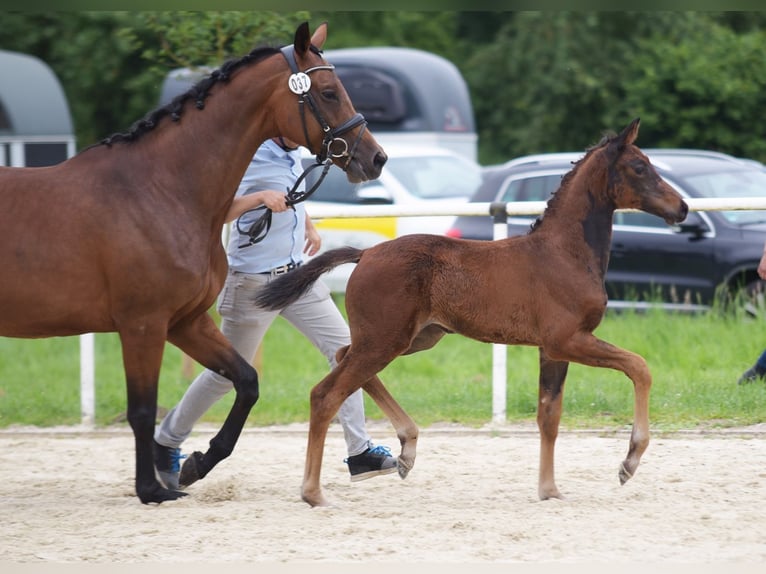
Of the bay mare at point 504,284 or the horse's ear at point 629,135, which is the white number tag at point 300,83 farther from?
the horse's ear at point 629,135

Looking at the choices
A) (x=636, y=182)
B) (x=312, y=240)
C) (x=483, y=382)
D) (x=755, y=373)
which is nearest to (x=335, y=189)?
(x=483, y=382)

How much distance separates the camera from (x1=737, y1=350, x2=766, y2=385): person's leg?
321 inches

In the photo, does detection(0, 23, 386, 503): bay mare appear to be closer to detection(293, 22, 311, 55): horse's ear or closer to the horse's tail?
detection(293, 22, 311, 55): horse's ear

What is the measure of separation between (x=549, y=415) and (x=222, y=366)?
5.21 ft

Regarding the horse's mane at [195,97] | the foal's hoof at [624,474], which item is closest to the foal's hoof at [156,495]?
the horse's mane at [195,97]

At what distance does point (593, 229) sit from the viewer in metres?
5.68

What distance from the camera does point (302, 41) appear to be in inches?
226

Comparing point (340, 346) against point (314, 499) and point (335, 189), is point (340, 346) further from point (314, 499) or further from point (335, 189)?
point (335, 189)

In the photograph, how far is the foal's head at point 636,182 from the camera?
561 centimetres

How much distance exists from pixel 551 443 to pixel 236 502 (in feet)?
5.05

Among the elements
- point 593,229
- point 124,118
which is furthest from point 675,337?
point 124,118

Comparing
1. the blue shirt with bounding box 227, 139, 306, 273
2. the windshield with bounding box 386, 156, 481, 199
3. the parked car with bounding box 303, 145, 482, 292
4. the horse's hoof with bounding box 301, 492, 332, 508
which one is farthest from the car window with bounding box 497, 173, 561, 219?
the horse's hoof with bounding box 301, 492, 332, 508

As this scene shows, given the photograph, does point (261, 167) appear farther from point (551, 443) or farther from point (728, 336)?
point (728, 336)

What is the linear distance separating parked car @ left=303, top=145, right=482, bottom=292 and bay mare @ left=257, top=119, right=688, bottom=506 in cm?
612
